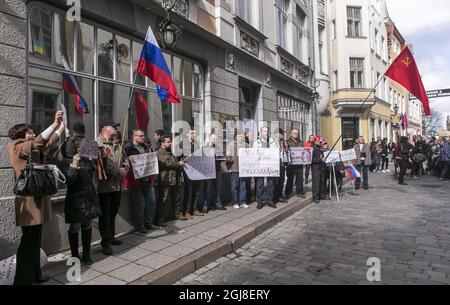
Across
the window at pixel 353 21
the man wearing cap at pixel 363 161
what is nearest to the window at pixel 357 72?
the window at pixel 353 21

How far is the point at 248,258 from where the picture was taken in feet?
17.4

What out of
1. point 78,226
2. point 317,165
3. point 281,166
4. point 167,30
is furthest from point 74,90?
point 317,165

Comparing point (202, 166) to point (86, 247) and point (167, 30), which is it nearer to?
point (167, 30)

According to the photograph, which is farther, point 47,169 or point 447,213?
point 447,213

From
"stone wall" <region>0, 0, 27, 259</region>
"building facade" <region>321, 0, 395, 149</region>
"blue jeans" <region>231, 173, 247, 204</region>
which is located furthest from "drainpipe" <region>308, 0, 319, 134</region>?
"stone wall" <region>0, 0, 27, 259</region>

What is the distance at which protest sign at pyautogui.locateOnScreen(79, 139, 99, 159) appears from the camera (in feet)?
14.5

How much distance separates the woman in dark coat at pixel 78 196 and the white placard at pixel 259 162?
4.34 metres

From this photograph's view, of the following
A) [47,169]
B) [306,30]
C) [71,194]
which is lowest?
[71,194]

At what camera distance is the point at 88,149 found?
178 inches

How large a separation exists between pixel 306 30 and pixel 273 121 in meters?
6.83

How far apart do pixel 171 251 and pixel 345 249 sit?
8.93ft

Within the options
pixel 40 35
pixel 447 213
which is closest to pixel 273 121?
pixel 447 213

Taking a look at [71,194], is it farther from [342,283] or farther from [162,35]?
[162,35]
